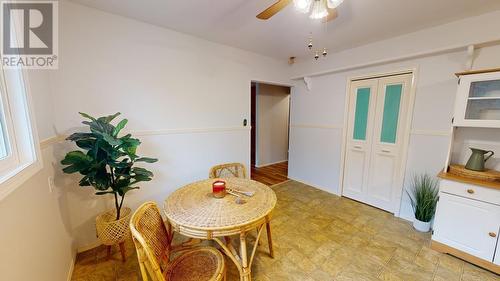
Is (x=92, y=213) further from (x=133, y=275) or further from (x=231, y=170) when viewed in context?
(x=231, y=170)

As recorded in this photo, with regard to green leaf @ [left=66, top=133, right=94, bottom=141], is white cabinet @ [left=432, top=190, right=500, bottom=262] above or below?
below

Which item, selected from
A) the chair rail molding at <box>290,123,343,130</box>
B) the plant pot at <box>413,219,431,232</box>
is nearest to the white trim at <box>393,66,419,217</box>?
the plant pot at <box>413,219,431,232</box>

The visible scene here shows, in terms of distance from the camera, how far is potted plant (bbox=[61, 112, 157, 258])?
4.84 feet

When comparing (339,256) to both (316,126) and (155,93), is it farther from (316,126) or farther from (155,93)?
(155,93)

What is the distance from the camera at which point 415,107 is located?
7.66ft

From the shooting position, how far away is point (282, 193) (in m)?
3.30

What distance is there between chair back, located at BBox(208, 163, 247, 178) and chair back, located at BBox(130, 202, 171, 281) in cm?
92

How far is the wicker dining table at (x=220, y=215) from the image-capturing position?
119 centimetres

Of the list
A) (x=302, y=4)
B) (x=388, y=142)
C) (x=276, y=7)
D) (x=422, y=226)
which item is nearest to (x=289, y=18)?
(x=276, y=7)

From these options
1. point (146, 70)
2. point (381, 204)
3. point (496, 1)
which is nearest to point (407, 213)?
point (381, 204)

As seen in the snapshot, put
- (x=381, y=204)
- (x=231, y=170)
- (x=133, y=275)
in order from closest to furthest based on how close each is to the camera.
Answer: (x=133, y=275)
(x=231, y=170)
(x=381, y=204)

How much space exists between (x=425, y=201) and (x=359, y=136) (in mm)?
1131

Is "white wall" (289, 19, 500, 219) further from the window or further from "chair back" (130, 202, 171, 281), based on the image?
the window

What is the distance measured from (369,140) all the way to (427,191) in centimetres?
91
